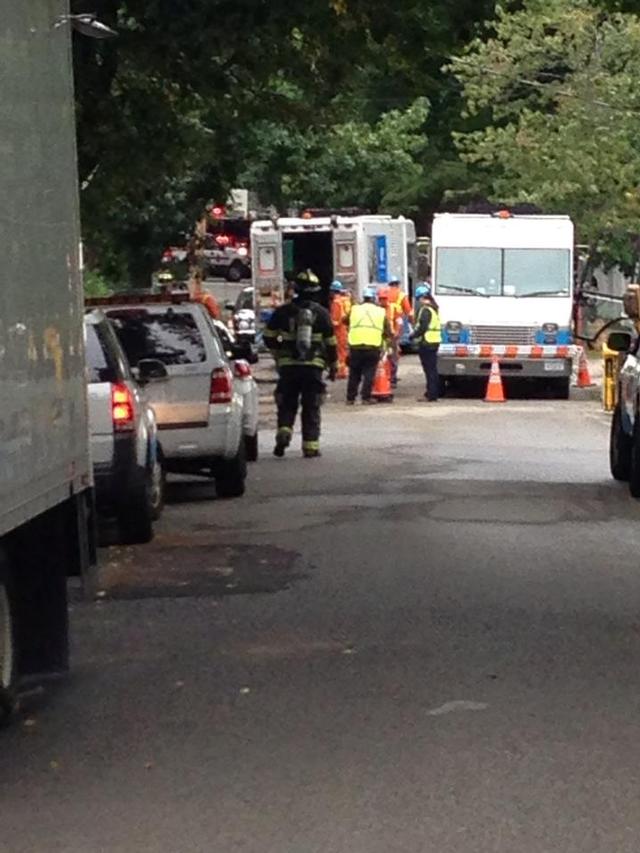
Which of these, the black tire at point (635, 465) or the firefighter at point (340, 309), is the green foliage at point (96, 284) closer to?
Answer: the firefighter at point (340, 309)

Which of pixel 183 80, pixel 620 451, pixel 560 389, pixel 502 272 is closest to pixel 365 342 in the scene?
pixel 502 272

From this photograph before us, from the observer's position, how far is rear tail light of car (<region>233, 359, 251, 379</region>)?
18775 mm

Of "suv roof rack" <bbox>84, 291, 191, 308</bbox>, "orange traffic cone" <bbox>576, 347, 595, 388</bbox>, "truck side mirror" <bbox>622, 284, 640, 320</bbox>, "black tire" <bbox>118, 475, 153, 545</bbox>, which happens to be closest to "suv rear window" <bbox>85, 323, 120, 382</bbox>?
"black tire" <bbox>118, 475, 153, 545</bbox>

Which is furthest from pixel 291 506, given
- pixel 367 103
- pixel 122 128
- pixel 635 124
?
pixel 367 103

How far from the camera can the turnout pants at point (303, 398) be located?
20609mm

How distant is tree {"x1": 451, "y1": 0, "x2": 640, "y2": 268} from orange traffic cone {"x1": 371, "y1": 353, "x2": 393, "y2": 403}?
24.7 feet

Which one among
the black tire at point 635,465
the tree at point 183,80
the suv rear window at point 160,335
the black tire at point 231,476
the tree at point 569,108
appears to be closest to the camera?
the tree at point 183,80

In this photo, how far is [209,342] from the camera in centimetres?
1733

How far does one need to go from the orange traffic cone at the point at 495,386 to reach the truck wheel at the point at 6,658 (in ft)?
77.5

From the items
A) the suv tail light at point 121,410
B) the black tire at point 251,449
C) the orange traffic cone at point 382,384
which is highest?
the suv tail light at point 121,410

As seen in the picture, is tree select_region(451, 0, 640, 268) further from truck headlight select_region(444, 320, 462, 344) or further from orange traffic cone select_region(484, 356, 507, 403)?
orange traffic cone select_region(484, 356, 507, 403)

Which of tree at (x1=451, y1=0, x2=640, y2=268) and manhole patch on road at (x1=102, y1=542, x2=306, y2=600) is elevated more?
tree at (x1=451, y1=0, x2=640, y2=268)

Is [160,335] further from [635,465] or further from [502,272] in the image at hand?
[502,272]

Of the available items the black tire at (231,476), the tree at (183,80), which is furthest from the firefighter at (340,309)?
the black tire at (231,476)
